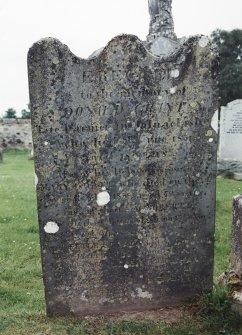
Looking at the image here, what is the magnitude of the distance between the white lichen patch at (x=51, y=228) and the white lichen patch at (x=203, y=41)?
2.00 meters

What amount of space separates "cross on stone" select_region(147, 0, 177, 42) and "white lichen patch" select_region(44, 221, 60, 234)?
5026 mm

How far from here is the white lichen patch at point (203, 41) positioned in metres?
3.67

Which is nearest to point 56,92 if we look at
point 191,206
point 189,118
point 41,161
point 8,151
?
point 41,161

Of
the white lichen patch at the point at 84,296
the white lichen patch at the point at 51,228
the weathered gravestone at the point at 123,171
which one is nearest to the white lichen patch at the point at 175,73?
the weathered gravestone at the point at 123,171

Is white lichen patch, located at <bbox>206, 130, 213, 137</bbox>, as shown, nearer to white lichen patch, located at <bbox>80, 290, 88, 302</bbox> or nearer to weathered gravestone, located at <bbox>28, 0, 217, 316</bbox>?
weathered gravestone, located at <bbox>28, 0, 217, 316</bbox>

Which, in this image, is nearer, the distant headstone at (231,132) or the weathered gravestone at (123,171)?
the weathered gravestone at (123,171)

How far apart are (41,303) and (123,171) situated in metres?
1.73

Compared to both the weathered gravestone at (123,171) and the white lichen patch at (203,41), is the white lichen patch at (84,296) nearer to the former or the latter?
the weathered gravestone at (123,171)

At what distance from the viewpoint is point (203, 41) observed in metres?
3.67

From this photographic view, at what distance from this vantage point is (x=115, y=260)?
152 inches

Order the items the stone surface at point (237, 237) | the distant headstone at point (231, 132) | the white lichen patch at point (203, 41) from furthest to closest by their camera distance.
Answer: the distant headstone at point (231, 132), the stone surface at point (237, 237), the white lichen patch at point (203, 41)

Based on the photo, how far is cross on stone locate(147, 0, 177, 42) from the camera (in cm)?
777

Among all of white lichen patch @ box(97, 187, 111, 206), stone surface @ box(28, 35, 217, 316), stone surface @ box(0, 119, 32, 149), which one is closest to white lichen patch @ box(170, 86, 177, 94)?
stone surface @ box(28, 35, 217, 316)

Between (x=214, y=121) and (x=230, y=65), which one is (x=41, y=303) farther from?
(x=230, y=65)
